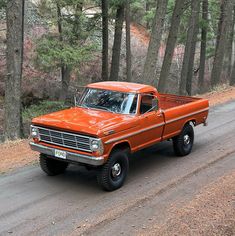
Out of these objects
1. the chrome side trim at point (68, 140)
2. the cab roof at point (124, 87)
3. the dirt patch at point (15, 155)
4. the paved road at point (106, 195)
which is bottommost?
the dirt patch at point (15, 155)

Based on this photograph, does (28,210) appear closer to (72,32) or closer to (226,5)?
(72,32)

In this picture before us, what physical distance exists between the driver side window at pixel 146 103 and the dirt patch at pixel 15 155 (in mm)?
3030

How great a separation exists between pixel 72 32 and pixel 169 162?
14704mm

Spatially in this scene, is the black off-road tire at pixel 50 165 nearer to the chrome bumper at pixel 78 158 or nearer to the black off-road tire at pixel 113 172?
the chrome bumper at pixel 78 158

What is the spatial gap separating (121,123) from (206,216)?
8.52ft

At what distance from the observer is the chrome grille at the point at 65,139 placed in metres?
8.60

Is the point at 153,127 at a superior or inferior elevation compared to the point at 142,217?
superior

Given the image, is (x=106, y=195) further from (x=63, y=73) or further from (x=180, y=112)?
(x=63, y=73)

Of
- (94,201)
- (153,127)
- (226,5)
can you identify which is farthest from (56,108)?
(94,201)

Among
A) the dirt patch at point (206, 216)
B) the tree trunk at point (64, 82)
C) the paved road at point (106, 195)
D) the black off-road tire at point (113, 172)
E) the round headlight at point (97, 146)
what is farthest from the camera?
the tree trunk at point (64, 82)

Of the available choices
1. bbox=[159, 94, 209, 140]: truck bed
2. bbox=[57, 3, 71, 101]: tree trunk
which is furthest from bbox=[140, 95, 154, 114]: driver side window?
bbox=[57, 3, 71, 101]: tree trunk

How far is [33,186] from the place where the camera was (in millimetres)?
9133

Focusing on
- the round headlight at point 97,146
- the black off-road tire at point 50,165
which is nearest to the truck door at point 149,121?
the round headlight at point 97,146

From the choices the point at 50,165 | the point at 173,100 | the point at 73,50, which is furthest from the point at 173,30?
the point at 50,165
